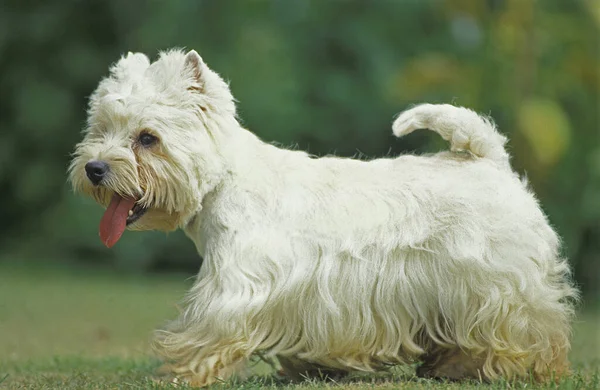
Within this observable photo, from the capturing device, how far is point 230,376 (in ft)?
20.8

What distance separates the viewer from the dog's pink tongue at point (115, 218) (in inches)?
255

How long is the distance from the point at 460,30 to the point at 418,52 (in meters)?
0.90

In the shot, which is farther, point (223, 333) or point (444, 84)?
point (444, 84)

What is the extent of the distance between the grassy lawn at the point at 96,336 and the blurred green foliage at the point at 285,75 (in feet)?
5.48

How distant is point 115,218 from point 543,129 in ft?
34.7

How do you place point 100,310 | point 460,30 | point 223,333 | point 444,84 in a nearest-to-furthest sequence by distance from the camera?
1. point 223,333
2. point 100,310
3. point 444,84
4. point 460,30

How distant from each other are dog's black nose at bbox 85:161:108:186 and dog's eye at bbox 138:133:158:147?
27 centimetres

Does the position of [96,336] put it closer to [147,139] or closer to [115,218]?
[115,218]

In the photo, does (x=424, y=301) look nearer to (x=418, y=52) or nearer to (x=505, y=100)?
(x=505, y=100)

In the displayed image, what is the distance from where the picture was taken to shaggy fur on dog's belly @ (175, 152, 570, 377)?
6.33 meters

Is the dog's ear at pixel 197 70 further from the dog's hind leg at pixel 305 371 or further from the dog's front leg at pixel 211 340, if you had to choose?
the dog's hind leg at pixel 305 371

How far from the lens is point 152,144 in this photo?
6418mm

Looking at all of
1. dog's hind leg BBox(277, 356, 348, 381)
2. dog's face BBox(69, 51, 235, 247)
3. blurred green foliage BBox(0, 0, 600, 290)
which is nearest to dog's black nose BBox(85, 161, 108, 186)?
dog's face BBox(69, 51, 235, 247)

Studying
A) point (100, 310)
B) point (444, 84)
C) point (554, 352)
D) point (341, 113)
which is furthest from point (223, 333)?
point (341, 113)
